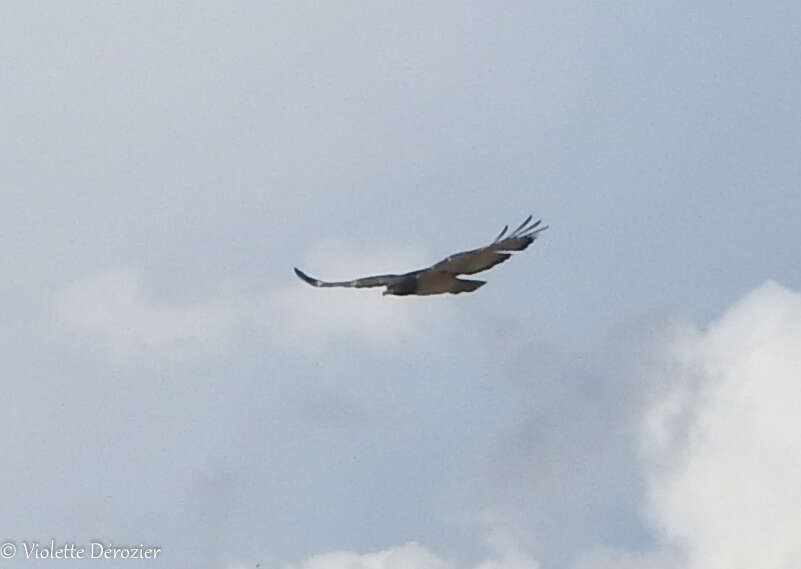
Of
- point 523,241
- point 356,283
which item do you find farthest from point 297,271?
point 523,241

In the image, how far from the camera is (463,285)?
48.1 meters

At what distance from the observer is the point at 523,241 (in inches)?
1829

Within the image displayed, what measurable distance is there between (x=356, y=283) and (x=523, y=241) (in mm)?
4137

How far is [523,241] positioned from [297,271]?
571cm

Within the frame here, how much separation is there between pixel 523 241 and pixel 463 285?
2.17 m

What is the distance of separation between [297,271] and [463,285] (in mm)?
3891

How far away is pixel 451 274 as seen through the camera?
47656mm

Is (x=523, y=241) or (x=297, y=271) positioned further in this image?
(x=297, y=271)

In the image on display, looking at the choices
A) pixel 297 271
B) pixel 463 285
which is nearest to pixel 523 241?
pixel 463 285

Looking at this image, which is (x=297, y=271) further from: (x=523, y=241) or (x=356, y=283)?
(x=523, y=241)

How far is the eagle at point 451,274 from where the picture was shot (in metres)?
46.4

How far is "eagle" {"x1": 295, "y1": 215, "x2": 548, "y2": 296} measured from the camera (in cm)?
4641

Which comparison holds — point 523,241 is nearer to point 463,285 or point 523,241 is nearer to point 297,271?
point 463,285
